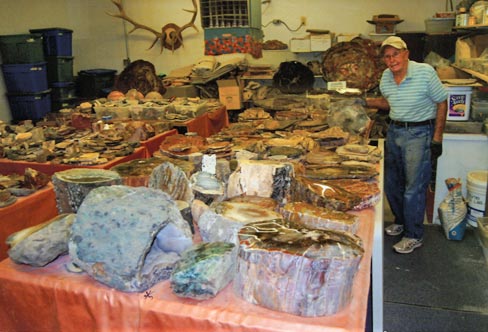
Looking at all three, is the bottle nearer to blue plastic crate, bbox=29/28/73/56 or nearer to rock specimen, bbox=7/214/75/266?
rock specimen, bbox=7/214/75/266

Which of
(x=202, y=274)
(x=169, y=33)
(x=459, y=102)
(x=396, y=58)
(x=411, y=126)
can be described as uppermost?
(x=169, y=33)

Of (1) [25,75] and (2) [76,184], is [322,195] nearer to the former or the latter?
(2) [76,184]

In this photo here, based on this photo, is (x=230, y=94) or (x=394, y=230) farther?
(x=230, y=94)

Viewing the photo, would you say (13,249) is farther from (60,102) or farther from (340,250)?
(60,102)

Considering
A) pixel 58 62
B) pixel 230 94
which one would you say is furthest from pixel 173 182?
pixel 58 62

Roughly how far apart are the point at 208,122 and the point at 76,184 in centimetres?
347

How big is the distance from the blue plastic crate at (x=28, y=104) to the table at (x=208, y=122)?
2.96m

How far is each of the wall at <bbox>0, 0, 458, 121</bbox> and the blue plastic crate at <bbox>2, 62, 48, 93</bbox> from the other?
0.21 metres

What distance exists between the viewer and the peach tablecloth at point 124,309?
1.32 m

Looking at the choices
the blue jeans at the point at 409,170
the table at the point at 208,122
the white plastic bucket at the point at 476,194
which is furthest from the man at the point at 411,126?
the table at the point at 208,122

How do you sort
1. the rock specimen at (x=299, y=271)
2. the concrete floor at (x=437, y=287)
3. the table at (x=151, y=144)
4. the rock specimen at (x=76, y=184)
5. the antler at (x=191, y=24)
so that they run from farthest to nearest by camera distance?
1. the antler at (x=191, y=24)
2. the table at (x=151, y=144)
3. the concrete floor at (x=437, y=287)
4. the rock specimen at (x=76, y=184)
5. the rock specimen at (x=299, y=271)

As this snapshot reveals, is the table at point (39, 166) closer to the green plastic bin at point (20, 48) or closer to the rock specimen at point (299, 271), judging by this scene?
the rock specimen at point (299, 271)

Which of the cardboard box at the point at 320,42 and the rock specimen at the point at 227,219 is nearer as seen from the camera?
the rock specimen at the point at 227,219

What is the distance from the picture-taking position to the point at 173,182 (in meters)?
1.95
